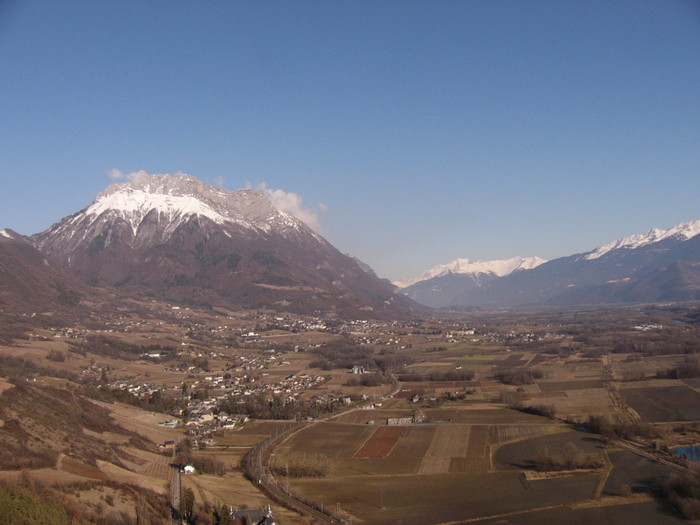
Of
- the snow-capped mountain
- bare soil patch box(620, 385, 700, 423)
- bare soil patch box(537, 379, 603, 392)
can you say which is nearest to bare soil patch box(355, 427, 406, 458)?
bare soil patch box(620, 385, 700, 423)

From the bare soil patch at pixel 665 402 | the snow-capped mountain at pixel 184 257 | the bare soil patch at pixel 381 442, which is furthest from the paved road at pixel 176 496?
the snow-capped mountain at pixel 184 257

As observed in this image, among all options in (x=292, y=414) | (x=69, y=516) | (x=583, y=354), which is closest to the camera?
(x=69, y=516)

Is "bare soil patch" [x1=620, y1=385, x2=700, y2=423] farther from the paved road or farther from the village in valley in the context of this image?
the paved road

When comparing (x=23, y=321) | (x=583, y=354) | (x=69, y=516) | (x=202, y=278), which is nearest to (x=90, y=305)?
(x=23, y=321)

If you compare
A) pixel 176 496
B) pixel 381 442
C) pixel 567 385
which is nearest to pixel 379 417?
pixel 381 442

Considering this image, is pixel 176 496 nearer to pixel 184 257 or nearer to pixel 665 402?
pixel 665 402

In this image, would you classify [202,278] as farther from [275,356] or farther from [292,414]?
[292,414]

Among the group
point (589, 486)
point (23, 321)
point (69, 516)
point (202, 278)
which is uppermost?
point (202, 278)

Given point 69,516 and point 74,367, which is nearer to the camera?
point 69,516
